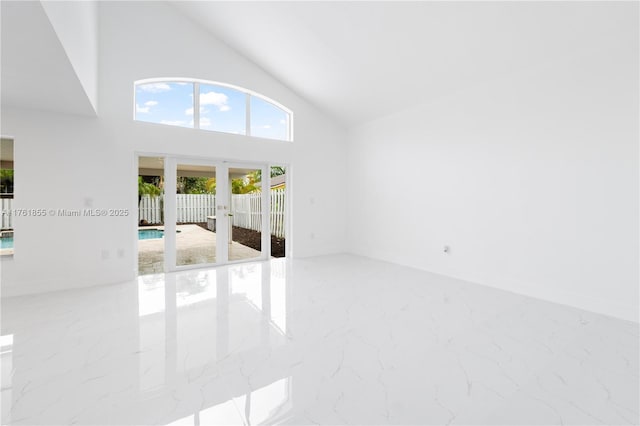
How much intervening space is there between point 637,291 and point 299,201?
475cm

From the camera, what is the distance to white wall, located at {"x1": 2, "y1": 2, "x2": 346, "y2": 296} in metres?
3.76

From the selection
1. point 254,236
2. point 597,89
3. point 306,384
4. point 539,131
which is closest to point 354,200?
point 254,236

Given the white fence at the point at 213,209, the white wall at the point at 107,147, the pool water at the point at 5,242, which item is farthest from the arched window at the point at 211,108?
the pool water at the point at 5,242

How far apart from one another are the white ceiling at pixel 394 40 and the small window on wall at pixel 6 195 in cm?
307

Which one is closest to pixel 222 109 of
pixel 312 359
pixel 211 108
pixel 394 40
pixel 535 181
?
pixel 211 108

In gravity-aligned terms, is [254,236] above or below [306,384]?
above

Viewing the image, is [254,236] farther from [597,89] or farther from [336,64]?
[597,89]

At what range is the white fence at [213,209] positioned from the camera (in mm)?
4902

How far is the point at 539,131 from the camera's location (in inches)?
142

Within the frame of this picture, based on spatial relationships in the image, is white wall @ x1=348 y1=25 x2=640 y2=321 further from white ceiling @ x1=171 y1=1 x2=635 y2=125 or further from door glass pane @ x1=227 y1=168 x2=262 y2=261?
door glass pane @ x1=227 y1=168 x2=262 y2=261

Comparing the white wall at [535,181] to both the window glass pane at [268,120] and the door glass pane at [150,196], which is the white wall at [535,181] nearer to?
the window glass pane at [268,120]

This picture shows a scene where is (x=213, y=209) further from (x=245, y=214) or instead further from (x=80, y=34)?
(x=80, y=34)

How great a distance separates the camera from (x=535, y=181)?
143 inches

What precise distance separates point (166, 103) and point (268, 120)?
68.4 inches
